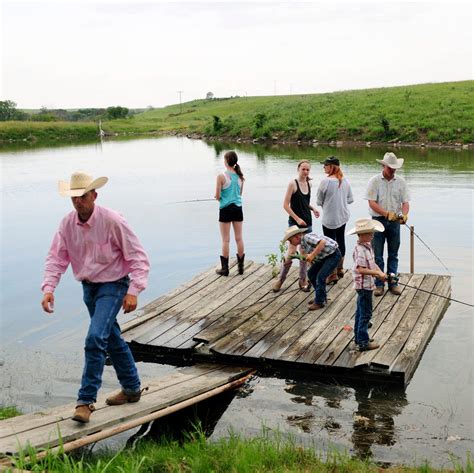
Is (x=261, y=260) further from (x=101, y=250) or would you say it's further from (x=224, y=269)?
(x=101, y=250)

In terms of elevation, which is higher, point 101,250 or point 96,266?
point 101,250

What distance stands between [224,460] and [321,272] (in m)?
4.30

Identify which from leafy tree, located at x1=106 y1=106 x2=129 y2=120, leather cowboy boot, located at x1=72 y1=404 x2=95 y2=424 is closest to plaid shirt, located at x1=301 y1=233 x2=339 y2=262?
leather cowboy boot, located at x1=72 y1=404 x2=95 y2=424

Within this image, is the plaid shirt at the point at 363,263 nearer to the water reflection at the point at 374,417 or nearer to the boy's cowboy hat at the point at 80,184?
the water reflection at the point at 374,417

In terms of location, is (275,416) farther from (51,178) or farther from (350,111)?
(350,111)

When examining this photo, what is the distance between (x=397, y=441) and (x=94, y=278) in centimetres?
316

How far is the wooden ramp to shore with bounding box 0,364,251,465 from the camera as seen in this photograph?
5664 millimetres

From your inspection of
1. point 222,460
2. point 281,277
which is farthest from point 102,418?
point 281,277

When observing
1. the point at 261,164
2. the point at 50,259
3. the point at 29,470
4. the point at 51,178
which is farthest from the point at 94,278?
the point at 261,164

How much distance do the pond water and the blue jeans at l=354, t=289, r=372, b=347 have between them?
69 cm

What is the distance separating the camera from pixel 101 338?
232 inches

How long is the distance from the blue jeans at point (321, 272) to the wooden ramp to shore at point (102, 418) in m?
2.48

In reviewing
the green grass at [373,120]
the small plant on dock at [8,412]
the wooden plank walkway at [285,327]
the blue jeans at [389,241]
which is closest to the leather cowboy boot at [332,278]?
the wooden plank walkway at [285,327]

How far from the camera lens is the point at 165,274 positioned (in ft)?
45.5
